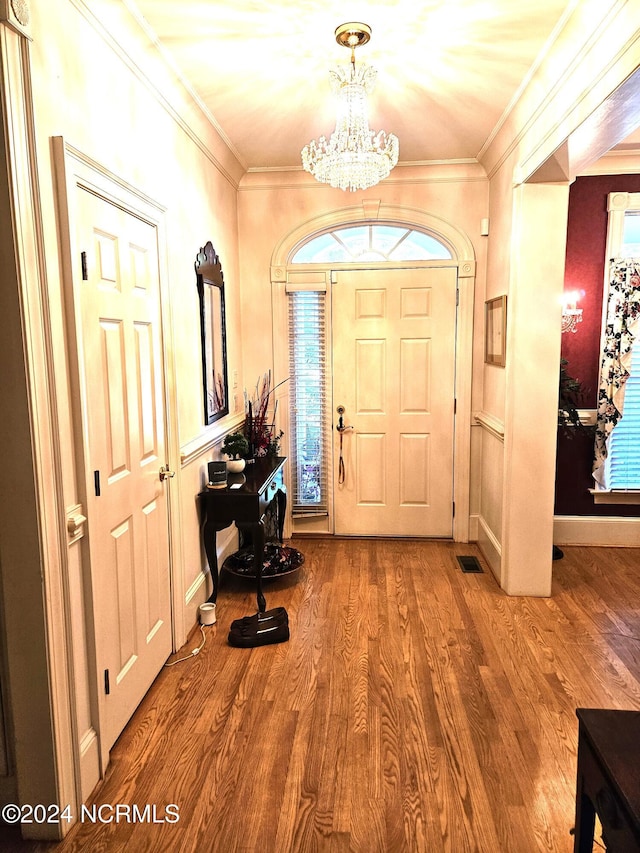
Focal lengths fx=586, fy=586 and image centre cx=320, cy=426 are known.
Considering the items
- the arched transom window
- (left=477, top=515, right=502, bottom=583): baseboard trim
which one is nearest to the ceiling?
the arched transom window

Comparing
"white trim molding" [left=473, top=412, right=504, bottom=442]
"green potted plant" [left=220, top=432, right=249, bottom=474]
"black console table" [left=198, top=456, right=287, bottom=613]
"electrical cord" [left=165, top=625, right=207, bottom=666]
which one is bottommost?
"electrical cord" [left=165, top=625, right=207, bottom=666]

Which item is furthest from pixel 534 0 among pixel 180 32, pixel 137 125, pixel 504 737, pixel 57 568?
pixel 504 737

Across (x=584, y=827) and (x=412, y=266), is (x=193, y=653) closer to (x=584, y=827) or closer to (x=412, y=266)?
(x=584, y=827)

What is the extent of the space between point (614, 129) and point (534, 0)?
647 mm

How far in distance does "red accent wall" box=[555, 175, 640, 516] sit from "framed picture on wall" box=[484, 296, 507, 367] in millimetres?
594

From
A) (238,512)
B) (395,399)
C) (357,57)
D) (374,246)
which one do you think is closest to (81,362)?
(238,512)

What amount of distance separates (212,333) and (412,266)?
1.70 metres

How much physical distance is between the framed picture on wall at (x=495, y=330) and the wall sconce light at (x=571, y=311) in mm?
536

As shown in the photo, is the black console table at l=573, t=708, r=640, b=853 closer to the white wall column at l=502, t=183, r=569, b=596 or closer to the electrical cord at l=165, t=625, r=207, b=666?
the electrical cord at l=165, t=625, r=207, b=666

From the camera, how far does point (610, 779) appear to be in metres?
1.22

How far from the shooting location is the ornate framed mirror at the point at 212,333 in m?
3.48

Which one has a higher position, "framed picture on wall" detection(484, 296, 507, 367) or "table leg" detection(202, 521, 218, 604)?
"framed picture on wall" detection(484, 296, 507, 367)

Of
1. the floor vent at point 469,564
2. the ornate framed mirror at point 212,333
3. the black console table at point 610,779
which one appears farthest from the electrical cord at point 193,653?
the black console table at point 610,779

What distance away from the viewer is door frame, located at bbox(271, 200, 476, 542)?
4.39 m
